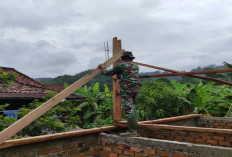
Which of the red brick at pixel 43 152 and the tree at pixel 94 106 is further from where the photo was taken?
the tree at pixel 94 106

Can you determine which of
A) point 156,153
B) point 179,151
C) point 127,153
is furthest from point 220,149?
point 127,153

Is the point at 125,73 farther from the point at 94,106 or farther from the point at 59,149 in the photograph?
the point at 94,106

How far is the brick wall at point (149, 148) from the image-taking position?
2.13 meters

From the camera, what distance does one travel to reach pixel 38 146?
2.64 m

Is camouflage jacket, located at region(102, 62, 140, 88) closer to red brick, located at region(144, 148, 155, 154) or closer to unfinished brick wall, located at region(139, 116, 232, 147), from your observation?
red brick, located at region(144, 148, 155, 154)

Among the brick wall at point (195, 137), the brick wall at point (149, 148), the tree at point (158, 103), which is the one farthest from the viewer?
the tree at point (158, 103)

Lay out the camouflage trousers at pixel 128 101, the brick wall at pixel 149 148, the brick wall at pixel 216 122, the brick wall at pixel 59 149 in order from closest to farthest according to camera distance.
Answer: the brick wall at pixel 149 148 < the brick wall at pixel 59 149 < the camouflage trousers at pixel 128 101 < the brick wall at pixel 216 122

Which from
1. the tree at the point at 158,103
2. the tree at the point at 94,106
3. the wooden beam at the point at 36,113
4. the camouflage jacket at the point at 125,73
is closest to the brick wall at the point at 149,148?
the camouflage jacket at the point at 125,73

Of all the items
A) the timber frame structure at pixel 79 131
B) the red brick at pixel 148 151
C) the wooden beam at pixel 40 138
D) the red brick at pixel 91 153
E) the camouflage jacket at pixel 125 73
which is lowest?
the red brick at pixel 91 153

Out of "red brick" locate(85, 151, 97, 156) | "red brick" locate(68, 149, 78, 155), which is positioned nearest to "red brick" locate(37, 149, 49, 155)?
"red brick" locate(68, 149, 78, 155)

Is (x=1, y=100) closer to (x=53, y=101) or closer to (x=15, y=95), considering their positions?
(x=15, y=95)

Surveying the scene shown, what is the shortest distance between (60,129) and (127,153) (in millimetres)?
2459

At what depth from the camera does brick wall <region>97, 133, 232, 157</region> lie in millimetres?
2133

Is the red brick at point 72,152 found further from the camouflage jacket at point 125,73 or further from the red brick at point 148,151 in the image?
the camouflage jacket at point 125,73
